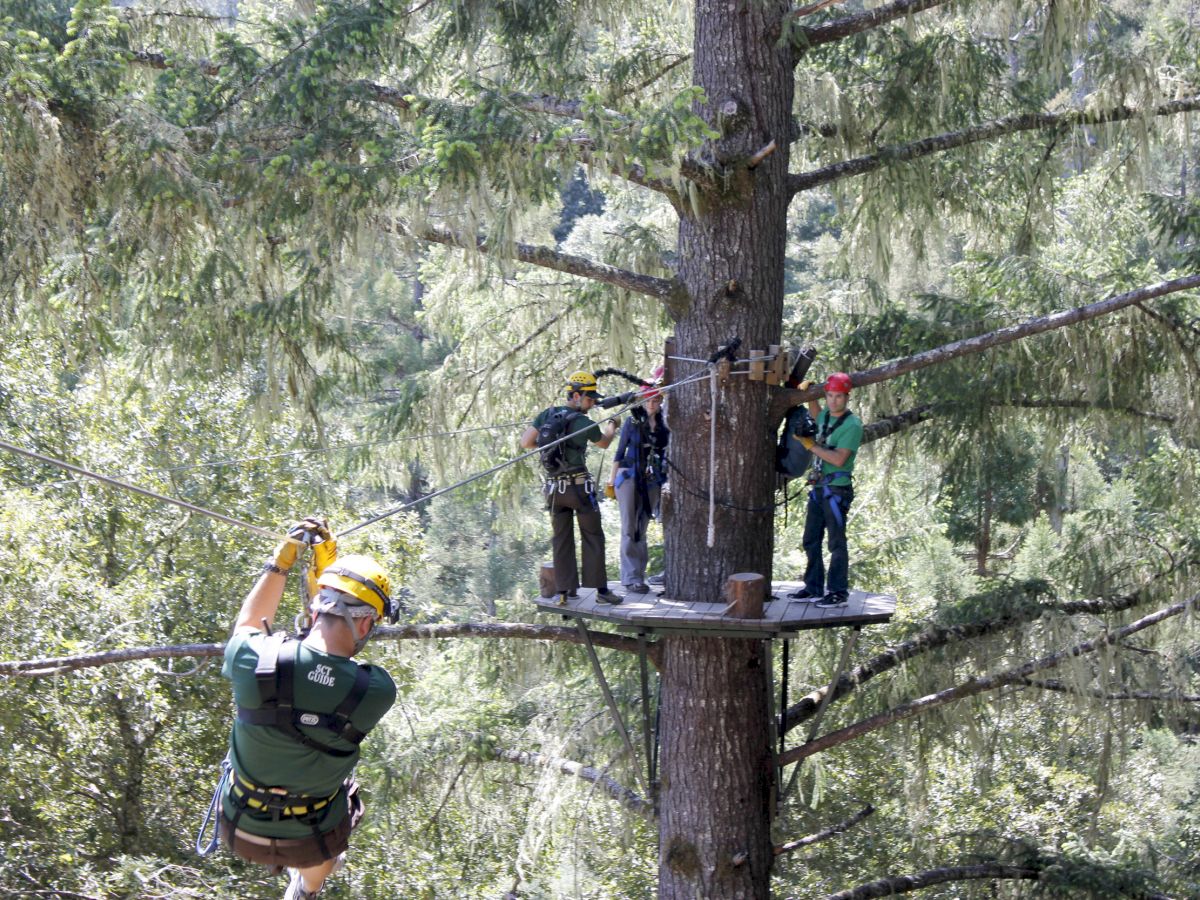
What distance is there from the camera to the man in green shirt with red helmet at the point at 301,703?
4.71 m

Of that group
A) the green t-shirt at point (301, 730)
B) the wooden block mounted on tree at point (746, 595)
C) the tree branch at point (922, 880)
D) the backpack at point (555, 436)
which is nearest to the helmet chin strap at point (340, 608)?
the green t-shirt at point (301, 730)

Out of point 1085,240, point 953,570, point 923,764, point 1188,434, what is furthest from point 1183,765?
point 1188,434

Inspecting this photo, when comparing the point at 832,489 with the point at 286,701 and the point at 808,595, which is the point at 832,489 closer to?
the point at 808,595

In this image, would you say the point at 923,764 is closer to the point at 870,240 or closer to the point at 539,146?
the point at 870,240

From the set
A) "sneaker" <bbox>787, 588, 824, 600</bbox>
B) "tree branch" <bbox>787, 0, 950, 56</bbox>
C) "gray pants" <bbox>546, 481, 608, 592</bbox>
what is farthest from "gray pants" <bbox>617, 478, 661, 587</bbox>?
"tree branch" <bbox>787, 0, 950, 56</bbox>

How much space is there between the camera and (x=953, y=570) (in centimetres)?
1725

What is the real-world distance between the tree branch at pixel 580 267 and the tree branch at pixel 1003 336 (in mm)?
864

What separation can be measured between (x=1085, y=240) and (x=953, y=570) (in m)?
4.63

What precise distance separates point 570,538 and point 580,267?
160 cm

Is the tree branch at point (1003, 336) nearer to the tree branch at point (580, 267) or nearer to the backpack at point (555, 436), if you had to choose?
the tree branch at point (580, 267)

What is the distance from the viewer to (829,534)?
758 cm

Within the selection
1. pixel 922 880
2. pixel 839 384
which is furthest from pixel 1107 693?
pixel 839 384

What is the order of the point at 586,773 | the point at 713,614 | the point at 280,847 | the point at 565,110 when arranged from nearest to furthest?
the point at 280,847 < the point at 713,614 < the point at 565,110 < the point at 586,773

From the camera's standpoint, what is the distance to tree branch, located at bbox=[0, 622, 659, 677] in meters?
7.66
